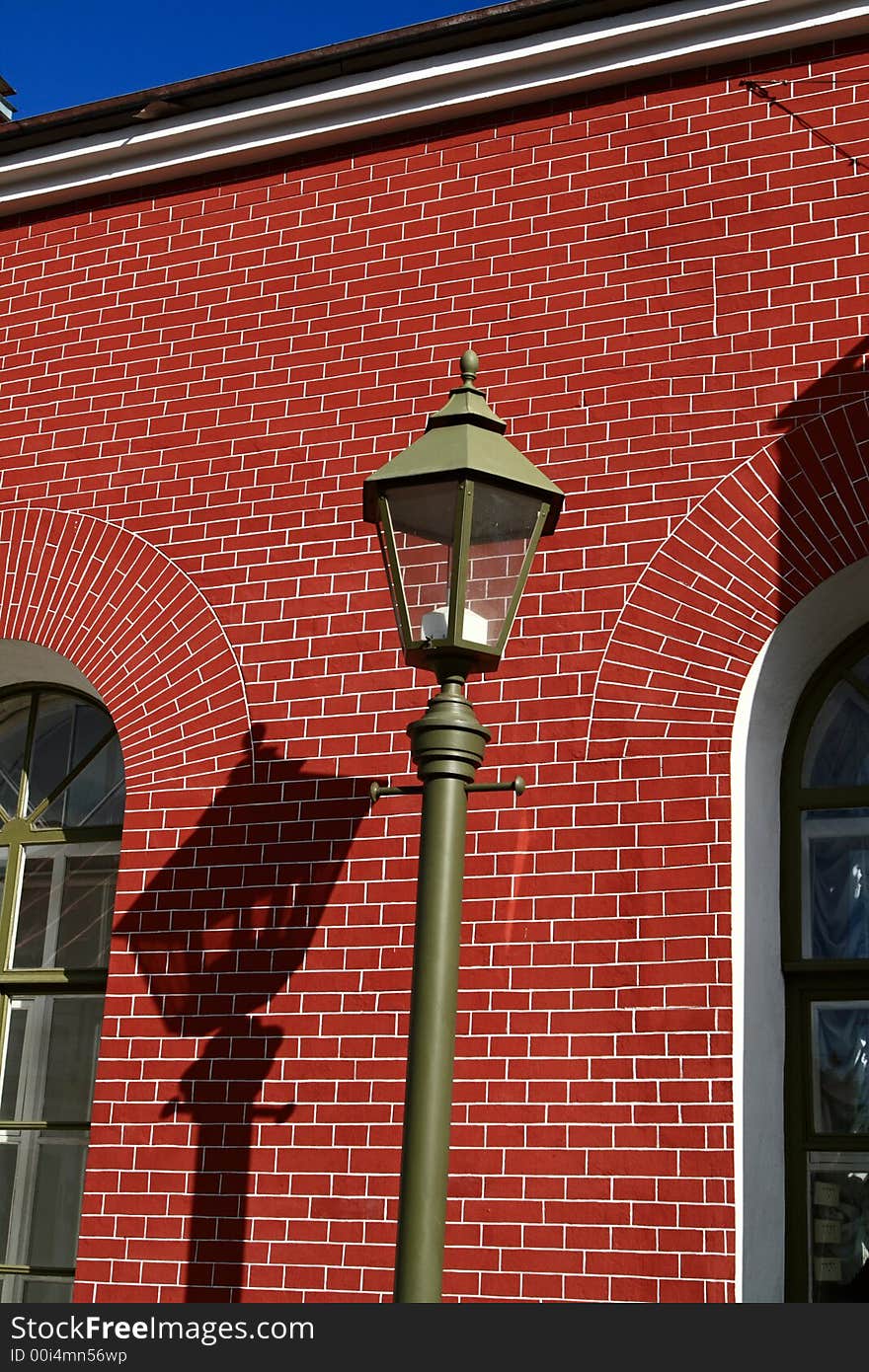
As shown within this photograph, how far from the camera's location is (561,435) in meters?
5.96

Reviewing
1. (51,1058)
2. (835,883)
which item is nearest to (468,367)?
(835,883)

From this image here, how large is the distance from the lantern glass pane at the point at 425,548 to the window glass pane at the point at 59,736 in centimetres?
290

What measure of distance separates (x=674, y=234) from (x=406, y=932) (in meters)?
2.68

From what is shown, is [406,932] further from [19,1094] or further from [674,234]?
[674,234]

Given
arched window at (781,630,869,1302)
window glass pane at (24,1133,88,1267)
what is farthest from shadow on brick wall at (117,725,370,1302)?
arched window at (781,630,869,1302)

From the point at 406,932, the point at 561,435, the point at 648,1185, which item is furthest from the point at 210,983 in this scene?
the point at 561,435

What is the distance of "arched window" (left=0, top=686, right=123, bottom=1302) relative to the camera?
622 centimetres

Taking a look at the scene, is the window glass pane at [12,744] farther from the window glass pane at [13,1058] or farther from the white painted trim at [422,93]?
the white painted trim at [422,93]

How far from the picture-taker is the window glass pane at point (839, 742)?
5566 mm

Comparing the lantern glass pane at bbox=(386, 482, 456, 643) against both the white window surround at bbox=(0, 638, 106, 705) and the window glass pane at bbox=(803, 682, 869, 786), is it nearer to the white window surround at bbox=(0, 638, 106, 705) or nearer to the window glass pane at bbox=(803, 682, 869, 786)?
the window glass pane at bbox=(803, 682, 869, 786)

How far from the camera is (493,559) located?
4.32 metres

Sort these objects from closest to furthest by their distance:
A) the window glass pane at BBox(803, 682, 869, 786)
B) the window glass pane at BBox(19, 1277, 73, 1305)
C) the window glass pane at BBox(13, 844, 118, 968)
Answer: the window glass pane at BBox(803, 682, 869, 786) < the window glass pane at BBox(19, 1277, 73, 1305) < the window glass pane at BBox(13, 844, 118, 968)

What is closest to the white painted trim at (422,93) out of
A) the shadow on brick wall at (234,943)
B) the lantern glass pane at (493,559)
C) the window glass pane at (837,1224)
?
the shadow on brick wall at (234,943)

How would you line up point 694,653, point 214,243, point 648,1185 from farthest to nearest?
point 214,243 → point 694,653 → point 648,1185
